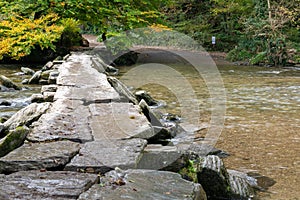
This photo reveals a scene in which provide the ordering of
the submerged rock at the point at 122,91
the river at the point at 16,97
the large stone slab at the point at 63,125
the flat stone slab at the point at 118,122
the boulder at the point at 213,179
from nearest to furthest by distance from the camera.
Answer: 1. the boulder at the point at 213,179
2. the large stone slab at the point at 63,125
3. the flat stone slab at the point at 118,122
4. the submerged rock at the point at 122,91
5. the river at the point at 16,97

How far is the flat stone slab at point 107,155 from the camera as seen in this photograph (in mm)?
2621

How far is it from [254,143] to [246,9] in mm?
17157

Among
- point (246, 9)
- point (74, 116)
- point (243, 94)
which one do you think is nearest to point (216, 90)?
point (243, 94)

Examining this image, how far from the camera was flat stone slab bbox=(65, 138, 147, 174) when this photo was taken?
2621mm

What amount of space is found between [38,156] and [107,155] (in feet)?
1.53

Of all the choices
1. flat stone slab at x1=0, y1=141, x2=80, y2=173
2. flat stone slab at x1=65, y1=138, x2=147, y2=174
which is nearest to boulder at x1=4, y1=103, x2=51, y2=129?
flat stone slab at x1=0, y1=141, x2=80, y2=173

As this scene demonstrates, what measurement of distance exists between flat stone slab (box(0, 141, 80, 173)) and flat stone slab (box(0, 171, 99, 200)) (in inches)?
4.8

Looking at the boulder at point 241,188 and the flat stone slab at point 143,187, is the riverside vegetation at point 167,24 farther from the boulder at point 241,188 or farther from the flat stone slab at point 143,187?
the flat stone slab at point 143,187

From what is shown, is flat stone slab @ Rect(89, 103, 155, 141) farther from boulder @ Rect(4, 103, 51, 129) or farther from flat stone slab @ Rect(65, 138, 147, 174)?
boulder @ Rect(4, 103, 51, 129)

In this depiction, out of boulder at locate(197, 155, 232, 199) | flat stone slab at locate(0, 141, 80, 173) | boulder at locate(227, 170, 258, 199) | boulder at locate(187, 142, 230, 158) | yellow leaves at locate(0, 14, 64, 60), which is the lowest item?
boulder at locate(187, 142, 230, 158)


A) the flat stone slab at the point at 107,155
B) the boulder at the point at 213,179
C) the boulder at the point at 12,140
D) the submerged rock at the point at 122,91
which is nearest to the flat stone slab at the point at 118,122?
the flat stone slab at the point at 107,155

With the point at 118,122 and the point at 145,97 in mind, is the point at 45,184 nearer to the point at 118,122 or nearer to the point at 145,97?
the point at 118,122

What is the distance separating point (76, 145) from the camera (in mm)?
3039

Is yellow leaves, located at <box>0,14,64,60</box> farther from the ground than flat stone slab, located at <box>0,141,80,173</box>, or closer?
farther from the ground
